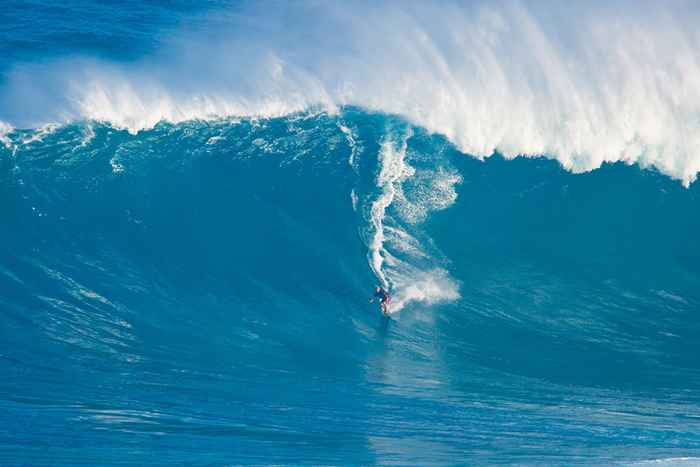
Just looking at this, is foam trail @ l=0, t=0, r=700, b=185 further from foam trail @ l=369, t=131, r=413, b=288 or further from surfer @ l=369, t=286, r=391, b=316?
surfer @ l=369, t=286, r=391, b=316

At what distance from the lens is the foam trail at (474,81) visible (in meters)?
20.0

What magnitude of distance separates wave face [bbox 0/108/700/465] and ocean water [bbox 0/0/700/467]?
0.20 feet

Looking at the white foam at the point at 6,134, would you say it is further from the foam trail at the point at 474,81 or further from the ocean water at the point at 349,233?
the foam trail at the point at 474,81

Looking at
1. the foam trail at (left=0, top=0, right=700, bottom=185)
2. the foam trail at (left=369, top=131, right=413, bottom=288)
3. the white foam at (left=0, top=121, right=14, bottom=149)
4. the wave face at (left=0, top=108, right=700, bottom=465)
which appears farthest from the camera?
the foam trail at (left=0, top=0, right=700, bottom=185)

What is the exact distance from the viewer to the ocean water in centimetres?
1392

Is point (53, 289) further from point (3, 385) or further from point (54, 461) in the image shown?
point (54, 461)

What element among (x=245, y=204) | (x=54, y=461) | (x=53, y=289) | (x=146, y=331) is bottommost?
(x=54, y=461)

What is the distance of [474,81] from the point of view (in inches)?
833

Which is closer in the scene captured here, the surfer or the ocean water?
the ocean water

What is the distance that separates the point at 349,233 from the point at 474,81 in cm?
581

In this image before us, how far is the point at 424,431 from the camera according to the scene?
13.8 meters

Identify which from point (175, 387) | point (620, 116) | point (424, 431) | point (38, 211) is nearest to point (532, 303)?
point (424, 431)

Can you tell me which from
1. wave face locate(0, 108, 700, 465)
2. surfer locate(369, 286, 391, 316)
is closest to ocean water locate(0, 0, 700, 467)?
wave face locate(0, 108, 700, 465)

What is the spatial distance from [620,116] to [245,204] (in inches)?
365
